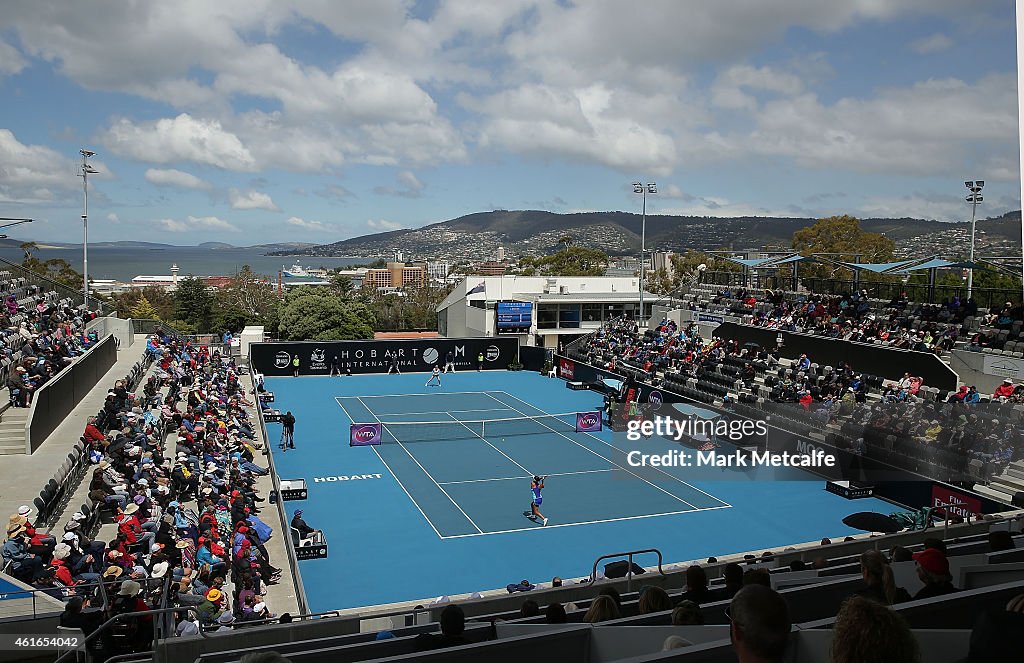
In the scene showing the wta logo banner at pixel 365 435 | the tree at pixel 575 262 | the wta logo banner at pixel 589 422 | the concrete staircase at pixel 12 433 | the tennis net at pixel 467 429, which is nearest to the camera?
the concrete staircase at pixel 12 433

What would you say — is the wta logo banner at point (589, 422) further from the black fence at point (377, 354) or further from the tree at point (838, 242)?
the tree at point (838, 242)

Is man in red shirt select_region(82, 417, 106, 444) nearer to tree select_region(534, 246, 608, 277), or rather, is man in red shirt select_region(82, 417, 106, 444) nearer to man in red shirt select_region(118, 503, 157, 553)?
man in red shirt select_region(118, 503, 157, 553)

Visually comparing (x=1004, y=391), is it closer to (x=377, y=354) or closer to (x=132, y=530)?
(x=132, y=530)

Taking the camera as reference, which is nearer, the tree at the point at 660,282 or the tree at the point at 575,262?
the tree at the point at 660,282

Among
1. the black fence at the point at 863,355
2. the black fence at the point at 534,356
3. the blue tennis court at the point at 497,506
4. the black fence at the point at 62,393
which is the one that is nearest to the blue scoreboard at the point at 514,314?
the black fence at the point at 534,356

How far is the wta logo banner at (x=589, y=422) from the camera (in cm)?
3128

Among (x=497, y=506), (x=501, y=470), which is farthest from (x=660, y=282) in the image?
(x=497, y=506)

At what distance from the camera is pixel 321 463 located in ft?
86.9

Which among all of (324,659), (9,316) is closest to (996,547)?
(324,659)

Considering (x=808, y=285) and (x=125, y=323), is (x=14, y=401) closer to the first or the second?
(x=125, y=323)

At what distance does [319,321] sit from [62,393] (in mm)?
40216

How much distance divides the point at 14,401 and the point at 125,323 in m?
21.6

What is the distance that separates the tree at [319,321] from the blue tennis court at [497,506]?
94.2 feet

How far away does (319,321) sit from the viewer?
62.6 m
